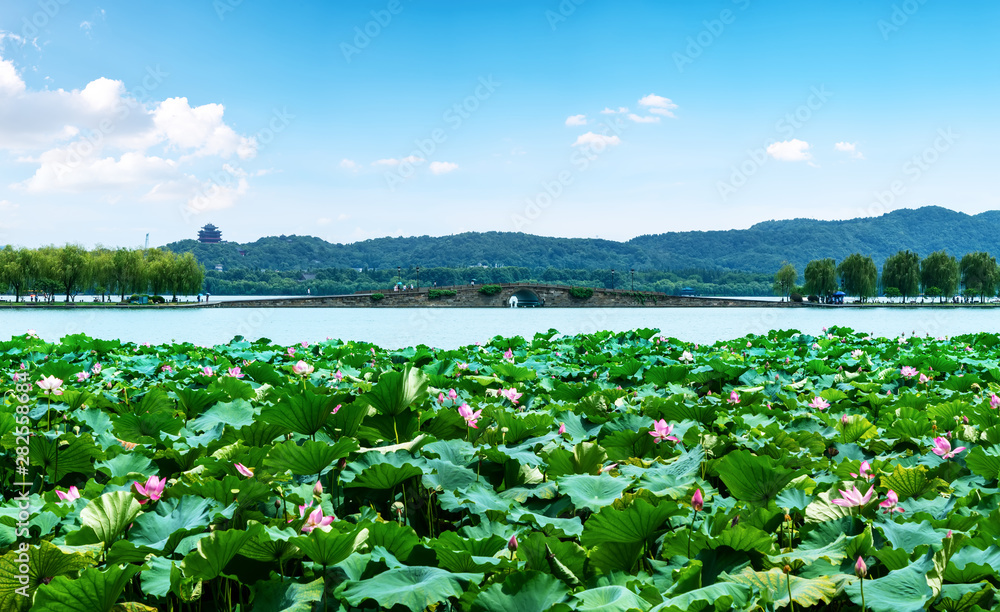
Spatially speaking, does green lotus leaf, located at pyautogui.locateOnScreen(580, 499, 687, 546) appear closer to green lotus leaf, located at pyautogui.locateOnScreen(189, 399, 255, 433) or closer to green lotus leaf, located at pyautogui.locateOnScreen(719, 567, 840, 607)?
green lotus leaf, located at pyautogui.locateOnScreen(719, 567, 840, 607)

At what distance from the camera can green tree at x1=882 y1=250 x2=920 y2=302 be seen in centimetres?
6712

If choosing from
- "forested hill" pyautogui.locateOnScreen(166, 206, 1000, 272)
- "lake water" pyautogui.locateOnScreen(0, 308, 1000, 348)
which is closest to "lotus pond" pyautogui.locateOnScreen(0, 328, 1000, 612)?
"lake water" pyautogui.locateOnScreen(0, 308, 1000, 348)

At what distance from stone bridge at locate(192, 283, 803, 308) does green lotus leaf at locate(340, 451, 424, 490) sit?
74.7 m

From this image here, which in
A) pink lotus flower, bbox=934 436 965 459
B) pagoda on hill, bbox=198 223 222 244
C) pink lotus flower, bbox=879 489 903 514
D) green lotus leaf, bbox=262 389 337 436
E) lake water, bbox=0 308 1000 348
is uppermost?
pagoda on hill, bbox=198 223 222 244

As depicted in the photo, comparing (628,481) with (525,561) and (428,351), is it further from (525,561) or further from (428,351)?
(428,351)

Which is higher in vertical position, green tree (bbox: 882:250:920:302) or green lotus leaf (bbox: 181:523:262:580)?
green tree (bbox: 882:250:920:302)

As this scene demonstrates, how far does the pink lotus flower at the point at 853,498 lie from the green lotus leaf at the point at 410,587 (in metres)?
1.10

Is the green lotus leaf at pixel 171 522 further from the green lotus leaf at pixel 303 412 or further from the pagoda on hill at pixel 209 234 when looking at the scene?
the pagoda on hill at pixel 209 234

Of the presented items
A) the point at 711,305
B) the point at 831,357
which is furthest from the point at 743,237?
the point at 831,357

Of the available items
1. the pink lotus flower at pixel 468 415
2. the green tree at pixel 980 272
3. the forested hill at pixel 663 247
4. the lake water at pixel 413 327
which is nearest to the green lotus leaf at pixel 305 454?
the pink lotus flower at pixel 468 415

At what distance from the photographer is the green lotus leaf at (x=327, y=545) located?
4.90ft

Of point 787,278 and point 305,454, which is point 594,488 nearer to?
point 305,454

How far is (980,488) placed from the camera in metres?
2.36

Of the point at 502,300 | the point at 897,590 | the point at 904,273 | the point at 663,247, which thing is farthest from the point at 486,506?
the point at 663,247
